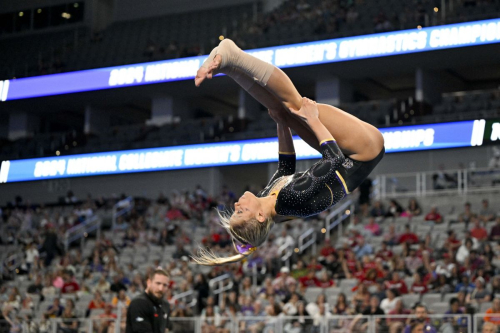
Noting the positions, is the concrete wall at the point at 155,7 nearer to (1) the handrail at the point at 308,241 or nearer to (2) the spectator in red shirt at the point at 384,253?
(1) the handrail at the point at 308,241

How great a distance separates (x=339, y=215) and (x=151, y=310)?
1048 cm

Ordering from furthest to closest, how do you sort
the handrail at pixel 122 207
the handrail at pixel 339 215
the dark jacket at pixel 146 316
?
the handrail at pixel 122 207, the handrail at pixel 339 215, the dark jacket at pixel 146 316

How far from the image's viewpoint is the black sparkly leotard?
196 inches

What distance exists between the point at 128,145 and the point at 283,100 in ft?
58.5

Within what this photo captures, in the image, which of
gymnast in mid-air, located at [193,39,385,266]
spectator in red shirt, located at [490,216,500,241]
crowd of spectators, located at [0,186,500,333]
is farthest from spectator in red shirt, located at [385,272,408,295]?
gymnast in mid-air, located at [193,39,385,266]

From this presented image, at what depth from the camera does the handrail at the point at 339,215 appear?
16297 mm

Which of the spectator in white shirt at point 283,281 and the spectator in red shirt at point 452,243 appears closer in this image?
the spectator in red shirt at point 452,243

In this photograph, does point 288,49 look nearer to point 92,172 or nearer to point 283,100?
point 92,172

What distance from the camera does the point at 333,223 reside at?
1661cm

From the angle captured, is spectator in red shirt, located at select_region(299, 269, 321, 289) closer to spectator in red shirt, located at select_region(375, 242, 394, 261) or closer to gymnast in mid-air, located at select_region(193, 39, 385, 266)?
spectator in red shirt, located at select_region(375, 242, 394, 261)

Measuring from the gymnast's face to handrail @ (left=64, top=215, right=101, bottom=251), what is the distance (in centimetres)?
1590

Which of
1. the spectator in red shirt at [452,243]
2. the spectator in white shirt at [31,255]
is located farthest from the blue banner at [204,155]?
the spectator in red shirt at [452,243]

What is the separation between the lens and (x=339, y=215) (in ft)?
55.6

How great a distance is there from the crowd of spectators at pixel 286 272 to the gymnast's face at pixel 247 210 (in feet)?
17.9
